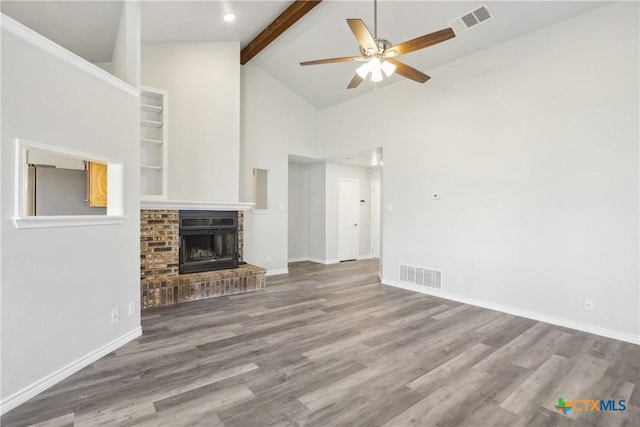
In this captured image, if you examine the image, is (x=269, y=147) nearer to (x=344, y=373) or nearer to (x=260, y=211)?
(x=260, y=211)

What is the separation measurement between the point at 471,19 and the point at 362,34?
1974 millimetres

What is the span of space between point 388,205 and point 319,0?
3.27 m

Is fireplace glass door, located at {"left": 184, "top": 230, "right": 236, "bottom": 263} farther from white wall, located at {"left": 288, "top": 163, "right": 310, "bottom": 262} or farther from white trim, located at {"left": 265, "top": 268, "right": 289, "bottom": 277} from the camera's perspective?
white wall, located at {"left": 288, "top": 163, "right": 310, "bottom": 262}

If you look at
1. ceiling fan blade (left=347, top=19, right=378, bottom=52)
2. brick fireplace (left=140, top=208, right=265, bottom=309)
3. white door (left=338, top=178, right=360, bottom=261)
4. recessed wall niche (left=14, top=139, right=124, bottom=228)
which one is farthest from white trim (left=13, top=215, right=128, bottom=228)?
white door (left=338, top=178, right=360, bottom=261)

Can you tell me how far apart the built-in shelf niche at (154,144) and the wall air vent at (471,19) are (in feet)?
13.3

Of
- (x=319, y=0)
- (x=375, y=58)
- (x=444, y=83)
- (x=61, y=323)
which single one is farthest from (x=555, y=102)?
(x=61, y=323)

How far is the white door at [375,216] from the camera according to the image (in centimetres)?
853

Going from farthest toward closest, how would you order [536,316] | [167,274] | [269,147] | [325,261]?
[325,261] → [269,147] → [167,274] → [536,316]

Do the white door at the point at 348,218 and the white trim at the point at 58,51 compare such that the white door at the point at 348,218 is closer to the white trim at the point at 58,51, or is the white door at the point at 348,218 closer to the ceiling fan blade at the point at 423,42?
the ceiling fan blade at the point at 423,42

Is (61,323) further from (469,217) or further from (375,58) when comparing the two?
(469,217)

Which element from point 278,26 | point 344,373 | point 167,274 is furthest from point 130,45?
point 344,373

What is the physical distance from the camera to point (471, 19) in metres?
3.72

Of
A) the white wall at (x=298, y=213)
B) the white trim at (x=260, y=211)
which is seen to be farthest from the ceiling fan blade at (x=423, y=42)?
the white wall at (x=298, y=213)

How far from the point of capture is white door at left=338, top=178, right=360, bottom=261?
25.7 feet
